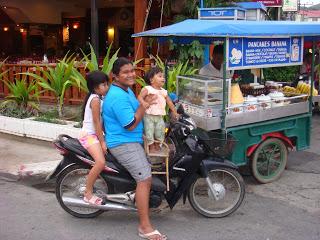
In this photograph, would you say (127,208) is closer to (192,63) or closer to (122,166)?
(122,166)

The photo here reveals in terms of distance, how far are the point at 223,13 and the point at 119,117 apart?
5.57 meters

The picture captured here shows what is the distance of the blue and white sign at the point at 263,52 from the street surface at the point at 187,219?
1.50m

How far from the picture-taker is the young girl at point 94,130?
4223 millimetres

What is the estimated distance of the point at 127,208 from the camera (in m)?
4.30

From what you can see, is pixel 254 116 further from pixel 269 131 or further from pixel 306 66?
pixel 306 66

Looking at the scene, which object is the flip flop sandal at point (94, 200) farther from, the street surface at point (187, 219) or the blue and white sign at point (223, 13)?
the blue and white sign at point (223, 13)

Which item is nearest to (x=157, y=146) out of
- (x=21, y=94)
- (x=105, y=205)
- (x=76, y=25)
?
(x=105, y=205)

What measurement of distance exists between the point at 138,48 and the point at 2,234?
21.5ft

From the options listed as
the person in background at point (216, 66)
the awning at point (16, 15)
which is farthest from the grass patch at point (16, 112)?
the awning at point (16, 15)

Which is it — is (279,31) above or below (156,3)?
below

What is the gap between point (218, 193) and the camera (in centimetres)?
448

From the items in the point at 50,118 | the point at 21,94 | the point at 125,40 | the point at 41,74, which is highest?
the point at 125,40

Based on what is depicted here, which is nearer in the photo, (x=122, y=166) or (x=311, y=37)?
(x=122, y=166)

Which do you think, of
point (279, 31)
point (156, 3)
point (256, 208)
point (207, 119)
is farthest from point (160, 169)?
point (156, 3)
